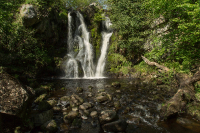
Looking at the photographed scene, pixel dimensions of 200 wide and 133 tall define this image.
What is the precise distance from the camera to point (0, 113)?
10.7 feet

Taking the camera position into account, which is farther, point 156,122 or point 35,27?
point 35,27

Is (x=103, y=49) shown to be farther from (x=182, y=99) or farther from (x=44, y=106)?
(x=182, y=99)

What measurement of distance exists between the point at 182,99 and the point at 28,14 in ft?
51.2

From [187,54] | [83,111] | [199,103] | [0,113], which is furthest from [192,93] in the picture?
[0,113]

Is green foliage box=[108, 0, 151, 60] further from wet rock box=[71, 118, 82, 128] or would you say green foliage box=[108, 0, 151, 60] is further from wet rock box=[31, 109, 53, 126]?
wet rock box=[31, 109, 53, 126]

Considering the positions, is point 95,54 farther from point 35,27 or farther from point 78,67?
point 35,27

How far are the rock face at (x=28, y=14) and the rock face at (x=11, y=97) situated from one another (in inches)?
444

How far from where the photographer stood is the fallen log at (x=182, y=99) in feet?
16.8

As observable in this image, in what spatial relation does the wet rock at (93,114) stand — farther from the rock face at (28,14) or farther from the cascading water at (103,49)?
the cascading water at (103,49)

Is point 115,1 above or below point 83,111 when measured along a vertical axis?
above

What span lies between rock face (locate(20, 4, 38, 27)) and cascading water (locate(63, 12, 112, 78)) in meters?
6.76

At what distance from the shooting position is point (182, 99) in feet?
18.6

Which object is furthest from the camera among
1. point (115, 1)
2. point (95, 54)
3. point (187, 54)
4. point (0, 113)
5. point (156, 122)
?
point (95, 54)

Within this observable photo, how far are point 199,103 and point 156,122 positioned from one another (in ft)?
8.13
